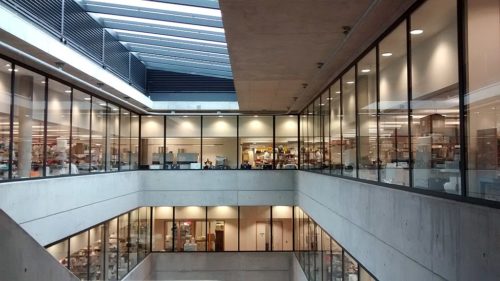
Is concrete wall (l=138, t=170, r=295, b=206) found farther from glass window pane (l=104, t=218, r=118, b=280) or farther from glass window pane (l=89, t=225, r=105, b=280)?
glass window pane (l=89, t=225, r=105, b=280)

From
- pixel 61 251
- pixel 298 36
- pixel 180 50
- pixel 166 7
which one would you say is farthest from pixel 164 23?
pixel 61 251

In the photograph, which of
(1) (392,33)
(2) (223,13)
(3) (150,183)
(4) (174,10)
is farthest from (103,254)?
(1) (392,33)

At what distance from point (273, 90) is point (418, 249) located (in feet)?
29.8

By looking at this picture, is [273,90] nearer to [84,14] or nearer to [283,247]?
[84,14]

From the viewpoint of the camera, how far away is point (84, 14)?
41.2 feet

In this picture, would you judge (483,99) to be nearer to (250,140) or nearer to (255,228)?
(250,140)

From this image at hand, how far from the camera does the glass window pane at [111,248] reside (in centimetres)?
1605

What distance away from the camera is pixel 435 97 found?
236 inches

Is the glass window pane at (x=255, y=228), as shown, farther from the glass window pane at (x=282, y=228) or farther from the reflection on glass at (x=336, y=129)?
the reflection on glass at (x=336, y=129)

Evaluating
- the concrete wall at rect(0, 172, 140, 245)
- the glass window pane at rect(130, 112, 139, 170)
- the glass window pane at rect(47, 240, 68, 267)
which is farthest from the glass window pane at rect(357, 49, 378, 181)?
the glass window pane at rect(130, 112, 139, 170)

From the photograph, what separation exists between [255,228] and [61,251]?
9.83m

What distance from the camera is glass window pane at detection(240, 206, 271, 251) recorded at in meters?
20.6

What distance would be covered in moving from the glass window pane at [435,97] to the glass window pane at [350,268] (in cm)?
394

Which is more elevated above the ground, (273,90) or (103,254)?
(273,90)
